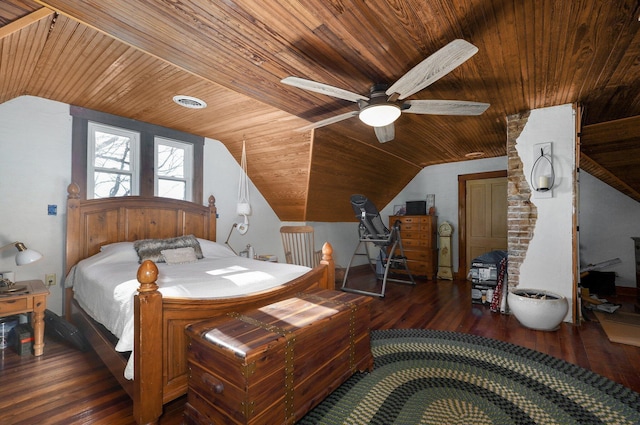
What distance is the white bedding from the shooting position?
180 cm

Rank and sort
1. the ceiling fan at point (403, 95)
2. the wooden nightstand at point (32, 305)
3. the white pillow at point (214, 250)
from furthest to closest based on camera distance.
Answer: the white pillow at point (214, 250), the wooden nightstand at point (32, 305), the ceiling fan at point (403, 95)

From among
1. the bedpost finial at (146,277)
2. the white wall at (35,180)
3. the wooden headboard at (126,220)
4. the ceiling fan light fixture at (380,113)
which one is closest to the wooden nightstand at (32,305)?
the white wall at (35,180)

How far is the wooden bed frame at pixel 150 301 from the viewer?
1520 millimetres

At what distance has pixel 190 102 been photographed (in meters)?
2.99

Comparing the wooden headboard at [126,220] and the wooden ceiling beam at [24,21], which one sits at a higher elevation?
the wooden ceiling beam at [24,21]

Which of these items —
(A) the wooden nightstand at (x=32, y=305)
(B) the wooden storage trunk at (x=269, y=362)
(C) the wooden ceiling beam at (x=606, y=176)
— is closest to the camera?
(B) the wooden storage trunk at (x=269, y=362)

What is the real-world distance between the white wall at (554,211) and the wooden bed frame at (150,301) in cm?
235

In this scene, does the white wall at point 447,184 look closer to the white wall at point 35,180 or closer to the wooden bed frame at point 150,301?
the wooden bed frame at point 150,301

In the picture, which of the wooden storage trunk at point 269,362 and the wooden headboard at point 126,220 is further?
the wooden headboard at point 126,220

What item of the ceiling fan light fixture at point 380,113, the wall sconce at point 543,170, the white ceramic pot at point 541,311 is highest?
the ceiling fan light fixture at point 380,113

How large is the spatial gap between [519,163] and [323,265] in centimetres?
258

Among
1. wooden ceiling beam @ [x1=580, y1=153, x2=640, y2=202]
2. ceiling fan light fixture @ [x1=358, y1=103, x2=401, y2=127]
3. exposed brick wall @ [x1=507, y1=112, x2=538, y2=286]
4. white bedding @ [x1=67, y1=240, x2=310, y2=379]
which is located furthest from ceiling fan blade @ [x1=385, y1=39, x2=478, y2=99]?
wooden ceiling beam @ [x1=580, y1=153, x2=640, y2=202]

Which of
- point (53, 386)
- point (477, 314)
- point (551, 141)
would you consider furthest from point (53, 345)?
point (551, 141)

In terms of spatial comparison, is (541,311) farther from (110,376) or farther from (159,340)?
(110,376)
